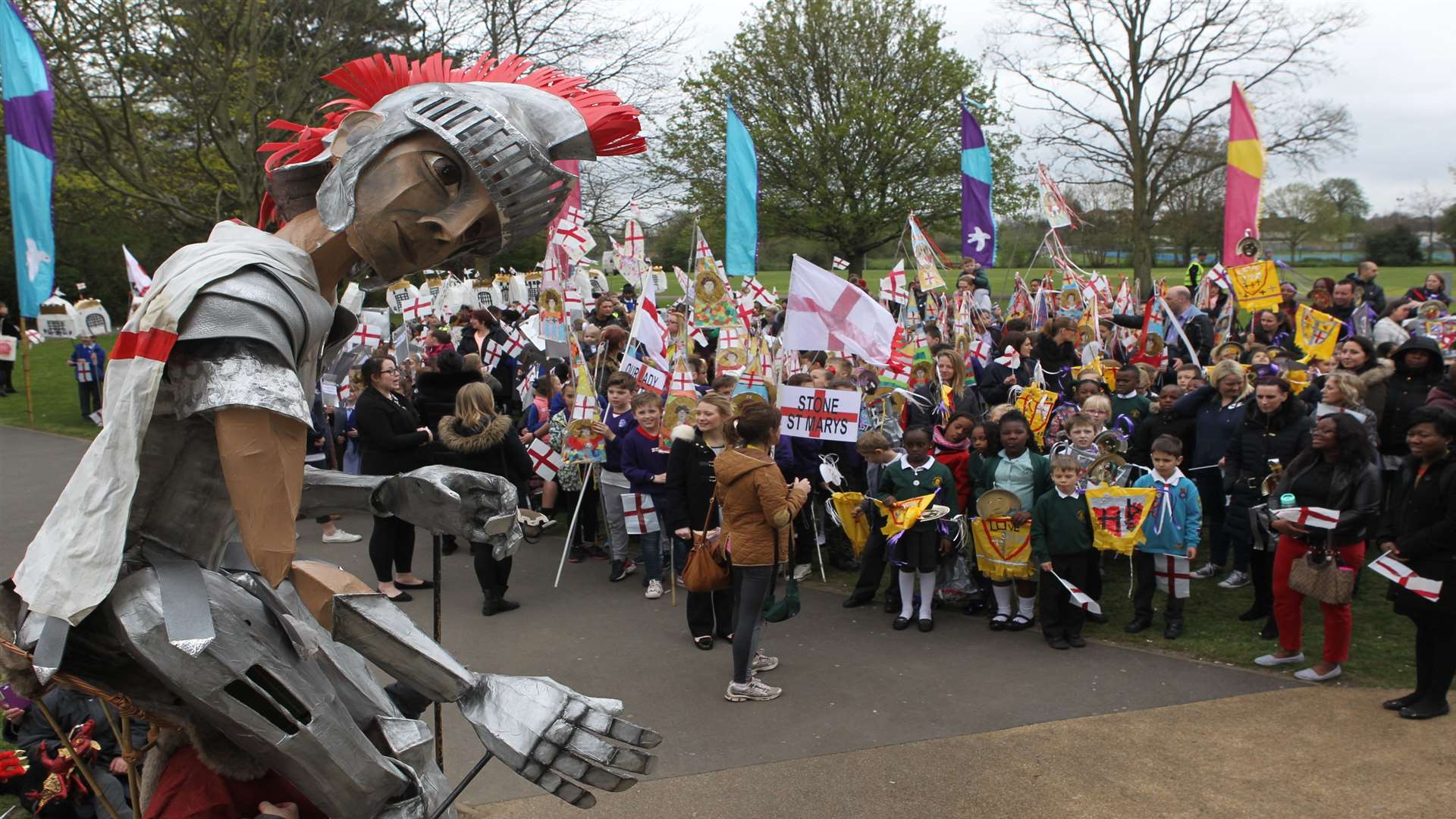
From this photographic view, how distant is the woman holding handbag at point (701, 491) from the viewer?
7.21 meters

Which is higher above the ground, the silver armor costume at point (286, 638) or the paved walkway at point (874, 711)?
the silver armor costume at point (286, 638)

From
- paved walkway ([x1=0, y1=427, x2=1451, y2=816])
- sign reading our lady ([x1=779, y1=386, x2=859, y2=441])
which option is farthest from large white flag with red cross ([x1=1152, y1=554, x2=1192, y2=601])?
sign reading our lady ([x1=779, y1=386, x2=859, y2=441])

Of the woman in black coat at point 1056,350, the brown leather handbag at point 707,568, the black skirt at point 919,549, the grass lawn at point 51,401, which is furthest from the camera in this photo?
the grass lawn at point 51,401

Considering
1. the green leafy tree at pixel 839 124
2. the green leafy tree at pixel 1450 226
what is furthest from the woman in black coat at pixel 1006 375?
the green leafy tree at pixel 1450 226

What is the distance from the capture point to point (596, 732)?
272 cm

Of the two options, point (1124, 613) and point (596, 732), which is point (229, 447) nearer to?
point (596, 732)

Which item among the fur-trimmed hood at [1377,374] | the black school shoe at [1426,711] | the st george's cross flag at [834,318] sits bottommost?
the black school shoe at [1426,711]

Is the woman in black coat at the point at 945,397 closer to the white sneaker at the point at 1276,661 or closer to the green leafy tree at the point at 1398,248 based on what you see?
the white sneaker at the point at 1276,661

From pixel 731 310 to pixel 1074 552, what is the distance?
4.26 meters

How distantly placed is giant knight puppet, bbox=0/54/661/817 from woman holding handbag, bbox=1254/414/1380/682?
5.06 m

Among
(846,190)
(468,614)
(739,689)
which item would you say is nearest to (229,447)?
(739,689)

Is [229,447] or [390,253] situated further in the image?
[390,253]

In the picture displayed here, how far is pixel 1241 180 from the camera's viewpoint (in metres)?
13.3

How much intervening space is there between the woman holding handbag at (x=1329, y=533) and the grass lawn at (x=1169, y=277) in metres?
28.4
